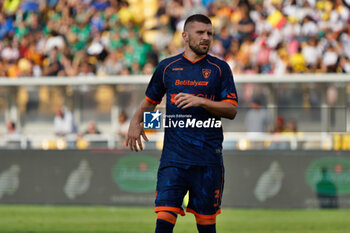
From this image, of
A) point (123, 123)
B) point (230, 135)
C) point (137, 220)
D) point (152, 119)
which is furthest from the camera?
point (123, 123)

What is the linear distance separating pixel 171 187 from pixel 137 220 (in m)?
5.79

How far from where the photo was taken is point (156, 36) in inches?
680

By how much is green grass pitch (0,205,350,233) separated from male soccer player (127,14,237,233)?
426cm

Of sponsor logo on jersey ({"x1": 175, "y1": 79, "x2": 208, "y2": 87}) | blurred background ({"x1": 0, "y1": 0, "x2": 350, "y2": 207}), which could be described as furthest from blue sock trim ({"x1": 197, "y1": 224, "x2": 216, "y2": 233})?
blurred background ({"x1": 0, "y1": 0, "x2": 350, "y2": 207})

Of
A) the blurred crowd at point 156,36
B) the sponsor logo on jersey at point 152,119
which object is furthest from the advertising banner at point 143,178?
the sponsor logo on jersey at point 152,119

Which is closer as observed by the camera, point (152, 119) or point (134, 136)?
point (134, 136)

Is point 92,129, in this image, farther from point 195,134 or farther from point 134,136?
point 195,134

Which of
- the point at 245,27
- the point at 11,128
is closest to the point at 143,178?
the point at 11,128

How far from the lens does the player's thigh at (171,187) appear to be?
18.0 feet

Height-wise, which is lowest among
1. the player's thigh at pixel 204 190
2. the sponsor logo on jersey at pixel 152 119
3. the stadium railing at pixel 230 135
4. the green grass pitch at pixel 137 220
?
the green grass pitch at pixel 137 220

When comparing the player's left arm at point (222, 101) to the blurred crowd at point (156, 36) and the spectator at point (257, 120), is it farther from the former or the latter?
the blurred crowd at point (156, 36)

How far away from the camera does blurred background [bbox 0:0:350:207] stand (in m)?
12.8

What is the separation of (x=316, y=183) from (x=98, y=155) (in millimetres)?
4092

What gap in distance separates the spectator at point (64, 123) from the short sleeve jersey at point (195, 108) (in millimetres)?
8269
